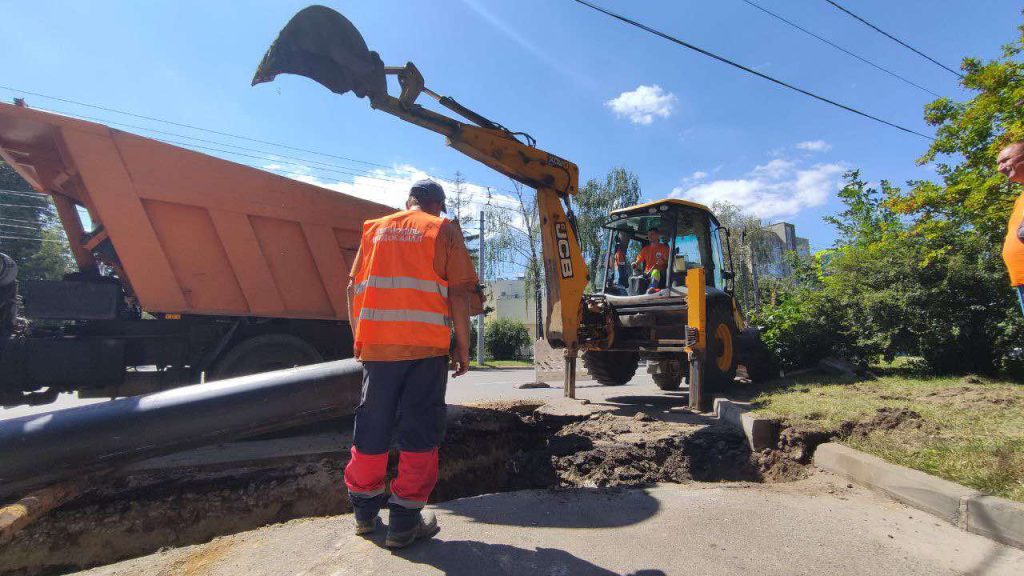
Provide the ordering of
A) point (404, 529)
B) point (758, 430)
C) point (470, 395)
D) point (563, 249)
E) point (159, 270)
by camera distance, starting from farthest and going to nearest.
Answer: point (470, 395) < point (563, 249) < point (159, 270) < point (758, 430) < point (404, 529)

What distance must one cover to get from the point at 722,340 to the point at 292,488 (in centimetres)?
531

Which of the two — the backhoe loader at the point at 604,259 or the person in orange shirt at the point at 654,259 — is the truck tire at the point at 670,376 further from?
the person in orange shirt at the point at 654,259

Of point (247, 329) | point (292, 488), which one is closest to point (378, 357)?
point (292, 488)

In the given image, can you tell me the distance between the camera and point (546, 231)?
6.02 meters

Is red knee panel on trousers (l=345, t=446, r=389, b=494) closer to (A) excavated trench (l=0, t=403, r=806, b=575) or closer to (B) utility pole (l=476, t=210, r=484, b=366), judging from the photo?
(A) excavated trench (l=0, t=403, r=806, b=575)

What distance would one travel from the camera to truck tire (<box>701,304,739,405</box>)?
580 centimetres

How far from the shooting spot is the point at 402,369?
2.36 meters

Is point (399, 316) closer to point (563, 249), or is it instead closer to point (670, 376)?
point (563, 249)

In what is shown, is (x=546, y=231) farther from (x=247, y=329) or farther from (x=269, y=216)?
(x=247, y=329)

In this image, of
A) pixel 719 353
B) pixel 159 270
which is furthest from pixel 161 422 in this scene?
pixel 719 353

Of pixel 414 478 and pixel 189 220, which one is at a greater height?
pixel 189 220

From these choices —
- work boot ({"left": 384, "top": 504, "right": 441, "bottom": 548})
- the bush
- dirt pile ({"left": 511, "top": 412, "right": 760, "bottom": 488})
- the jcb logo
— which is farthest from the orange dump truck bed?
the bush

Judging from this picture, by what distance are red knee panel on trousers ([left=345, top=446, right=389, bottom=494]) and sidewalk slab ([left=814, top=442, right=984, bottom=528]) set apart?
2827 mm

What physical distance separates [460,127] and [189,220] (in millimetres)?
2931
